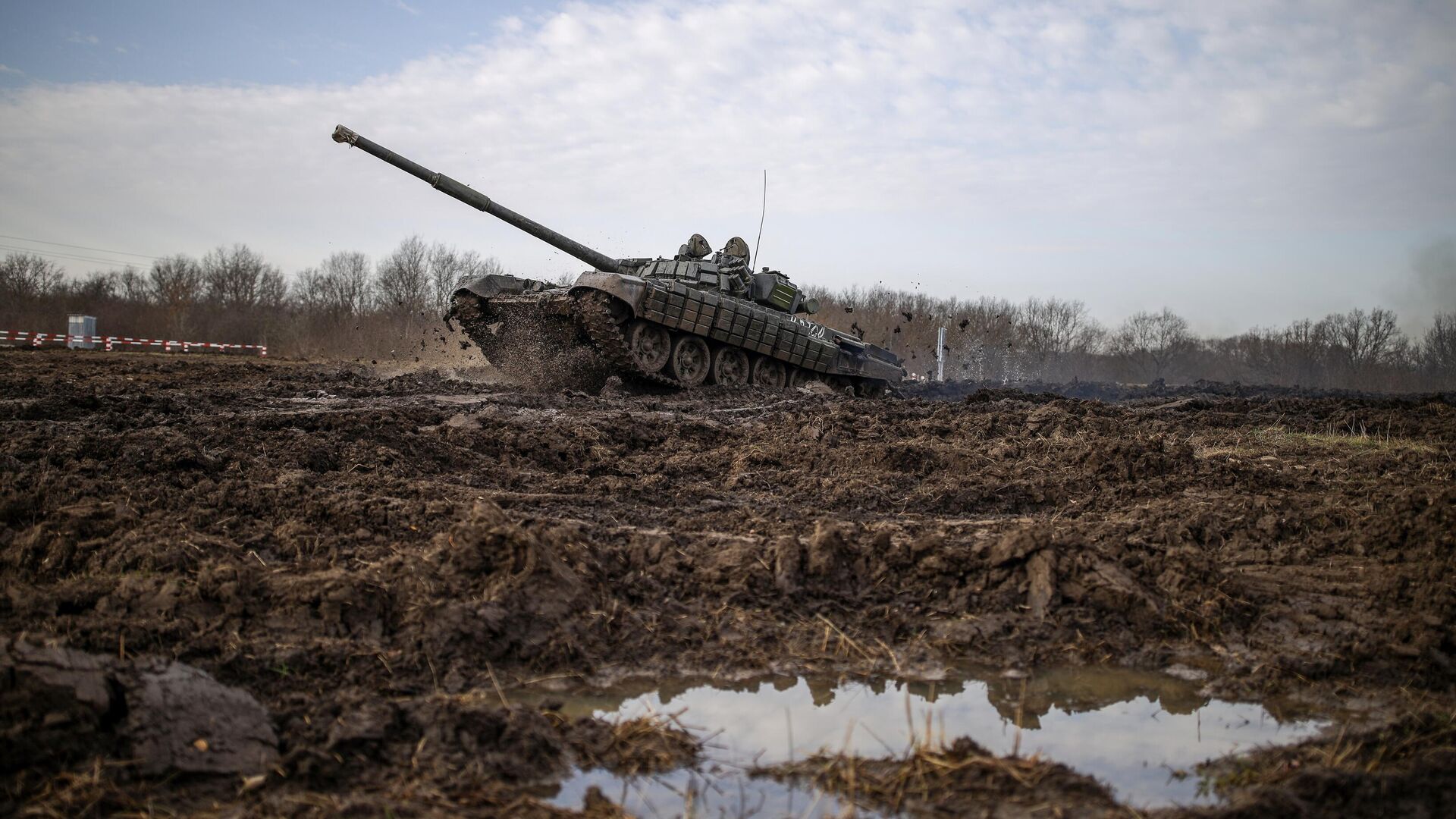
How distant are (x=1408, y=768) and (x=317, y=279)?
60373 mm

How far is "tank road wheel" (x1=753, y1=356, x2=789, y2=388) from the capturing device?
19578 millimetres

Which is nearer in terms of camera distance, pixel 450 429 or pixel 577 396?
pixel 450 429

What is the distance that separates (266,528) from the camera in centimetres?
613

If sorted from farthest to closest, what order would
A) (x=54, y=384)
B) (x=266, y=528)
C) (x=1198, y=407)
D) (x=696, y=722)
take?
1. (x=1198, y=407)
2. (x=54, y=384)
3. (x=266, y=528)
4. (x=696, y=722)

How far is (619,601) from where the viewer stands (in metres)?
5.34

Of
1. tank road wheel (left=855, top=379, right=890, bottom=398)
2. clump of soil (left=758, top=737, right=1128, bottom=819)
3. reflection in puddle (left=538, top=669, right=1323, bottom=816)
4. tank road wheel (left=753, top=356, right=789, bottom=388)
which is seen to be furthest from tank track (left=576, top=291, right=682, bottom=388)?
clump of soil (left=758, top=737, right=1128, bottom=819)

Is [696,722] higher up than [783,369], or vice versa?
[783,369]

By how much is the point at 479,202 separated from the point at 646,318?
3016 mm

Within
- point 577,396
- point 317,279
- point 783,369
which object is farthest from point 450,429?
point 317,279

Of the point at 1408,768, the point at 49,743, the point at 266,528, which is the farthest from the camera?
the point at 266,528

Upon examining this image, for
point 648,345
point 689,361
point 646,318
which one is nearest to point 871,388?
point 689,361

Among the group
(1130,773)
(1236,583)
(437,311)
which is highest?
(437,311)

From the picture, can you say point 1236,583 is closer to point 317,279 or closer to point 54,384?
point 54,384

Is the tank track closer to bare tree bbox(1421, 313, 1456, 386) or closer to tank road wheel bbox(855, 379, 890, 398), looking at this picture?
tank road wheel bbox(855, 379, 890, 398)
